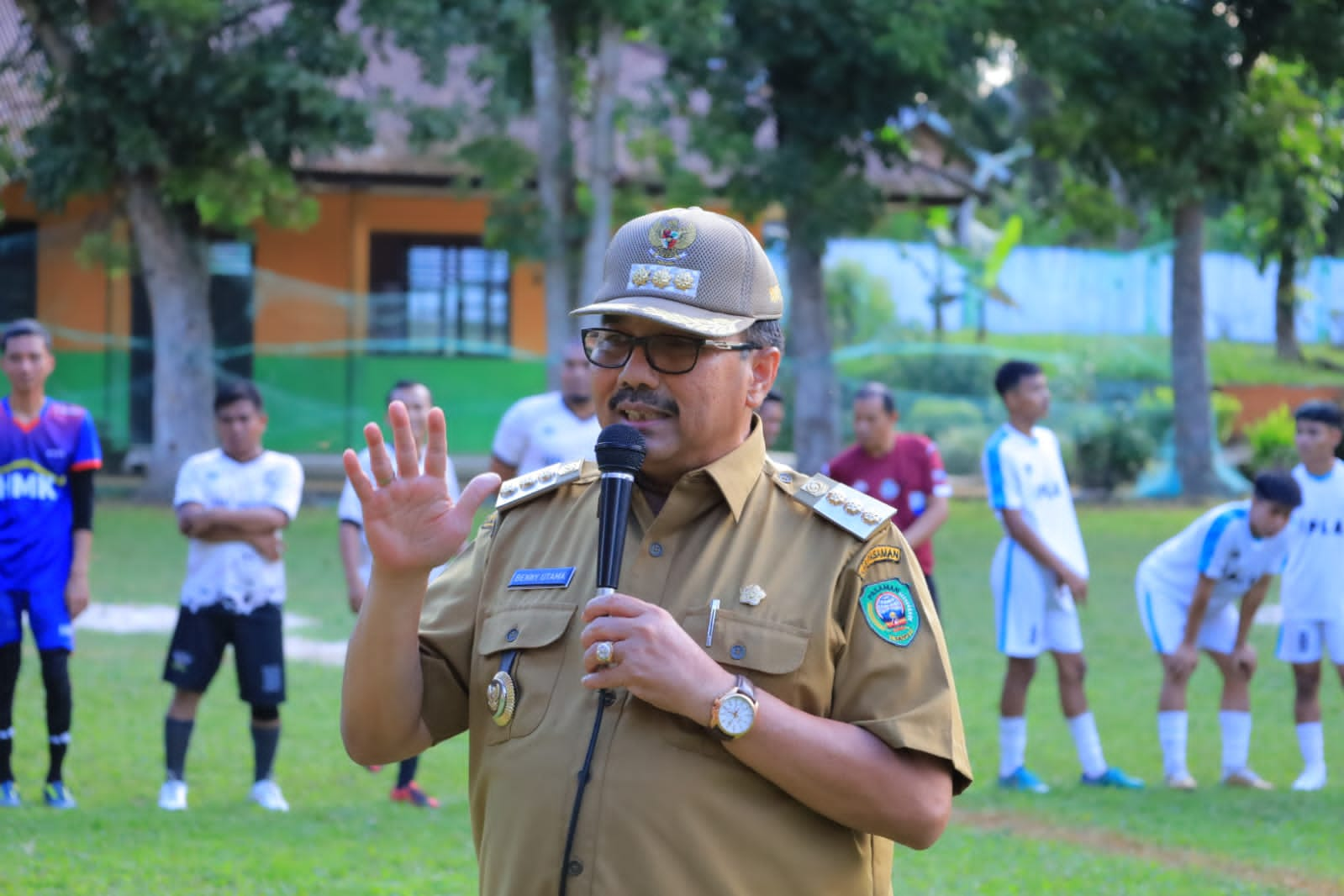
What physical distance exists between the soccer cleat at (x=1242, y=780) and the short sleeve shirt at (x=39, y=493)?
20.3 feet

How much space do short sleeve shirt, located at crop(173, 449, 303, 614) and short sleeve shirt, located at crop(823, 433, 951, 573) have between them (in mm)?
3102

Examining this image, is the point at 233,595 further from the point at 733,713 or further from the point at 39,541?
the point at 733,713

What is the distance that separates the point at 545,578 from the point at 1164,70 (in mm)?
18505

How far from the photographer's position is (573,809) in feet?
A: 8.96

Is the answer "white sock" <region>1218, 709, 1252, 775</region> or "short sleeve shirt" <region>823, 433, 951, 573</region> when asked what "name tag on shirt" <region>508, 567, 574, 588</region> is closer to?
"short sleeve shirt" <region>823, 433, 951, 573</region>

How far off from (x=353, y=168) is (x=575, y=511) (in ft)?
72.9

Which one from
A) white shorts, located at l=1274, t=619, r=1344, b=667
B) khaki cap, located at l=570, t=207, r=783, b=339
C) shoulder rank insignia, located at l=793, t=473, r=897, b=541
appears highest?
khaki cap, located at l=570, t=207, r=783, b=339

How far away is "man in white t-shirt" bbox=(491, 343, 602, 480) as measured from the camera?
8703mm

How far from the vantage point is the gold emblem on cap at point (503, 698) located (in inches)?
113

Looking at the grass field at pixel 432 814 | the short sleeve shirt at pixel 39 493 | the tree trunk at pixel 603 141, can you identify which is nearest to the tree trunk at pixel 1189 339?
the tree trunk at pixel 603 141

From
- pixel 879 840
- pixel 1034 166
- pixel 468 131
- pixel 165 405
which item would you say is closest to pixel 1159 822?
pixel 879 840

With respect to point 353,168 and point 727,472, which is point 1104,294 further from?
point 727,472

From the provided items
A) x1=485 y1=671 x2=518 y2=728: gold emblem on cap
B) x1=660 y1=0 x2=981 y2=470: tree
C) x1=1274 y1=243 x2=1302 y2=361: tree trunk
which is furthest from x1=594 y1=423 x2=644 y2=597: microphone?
x1=1274 y1=243 x2=1302 y2=361: tree trunk

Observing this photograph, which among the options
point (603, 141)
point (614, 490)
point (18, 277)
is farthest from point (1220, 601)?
point (18, 277)
